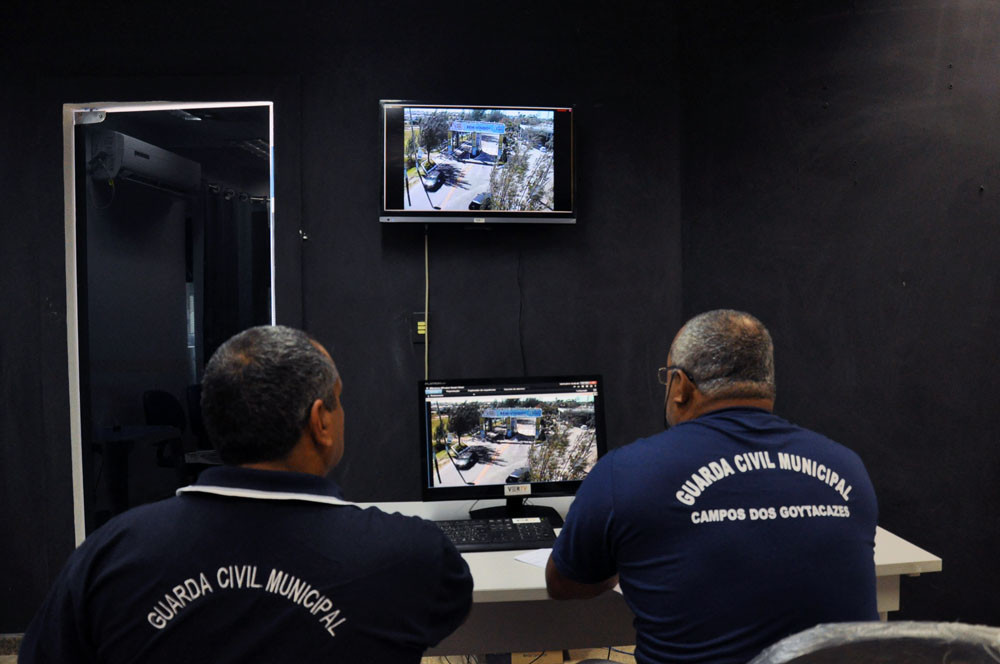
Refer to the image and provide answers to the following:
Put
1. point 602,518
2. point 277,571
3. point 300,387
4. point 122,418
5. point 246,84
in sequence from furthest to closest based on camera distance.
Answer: point 122,418 < point 246,84 < point 602,518 < point 300,387 < point 277,571

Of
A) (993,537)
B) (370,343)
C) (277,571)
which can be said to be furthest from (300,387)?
(993,537)

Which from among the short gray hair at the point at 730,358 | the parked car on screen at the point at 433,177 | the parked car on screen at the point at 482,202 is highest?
the parked car on screen at the point at 433,177

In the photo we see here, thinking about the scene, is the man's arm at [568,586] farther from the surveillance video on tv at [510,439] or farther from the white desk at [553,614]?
the surveillance video on tv at [510,439]

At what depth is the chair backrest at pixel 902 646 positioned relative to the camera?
823 mm

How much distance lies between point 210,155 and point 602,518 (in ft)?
7.76

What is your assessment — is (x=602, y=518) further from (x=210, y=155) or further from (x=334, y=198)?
(x=210, y=155)

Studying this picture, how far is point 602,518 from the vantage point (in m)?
1.45

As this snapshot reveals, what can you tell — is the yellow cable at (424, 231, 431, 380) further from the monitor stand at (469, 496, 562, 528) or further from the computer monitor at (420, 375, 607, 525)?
the monitor stand at (469, 496, 562, 528)

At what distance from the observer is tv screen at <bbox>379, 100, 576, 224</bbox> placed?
9.21 feet

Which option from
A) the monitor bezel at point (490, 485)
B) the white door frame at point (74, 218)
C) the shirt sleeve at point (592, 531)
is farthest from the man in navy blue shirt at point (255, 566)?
the white door frame at point (74, 218)

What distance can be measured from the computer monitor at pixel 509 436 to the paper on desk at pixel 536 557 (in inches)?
11.7

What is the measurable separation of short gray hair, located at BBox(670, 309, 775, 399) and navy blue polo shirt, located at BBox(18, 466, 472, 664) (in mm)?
777

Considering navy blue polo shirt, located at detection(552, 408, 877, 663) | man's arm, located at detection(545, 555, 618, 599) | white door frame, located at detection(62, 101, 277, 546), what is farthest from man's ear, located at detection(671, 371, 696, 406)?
white door frame, located at detection(62, 101, 277, 546)

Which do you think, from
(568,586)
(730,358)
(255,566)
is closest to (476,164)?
(730,358)
